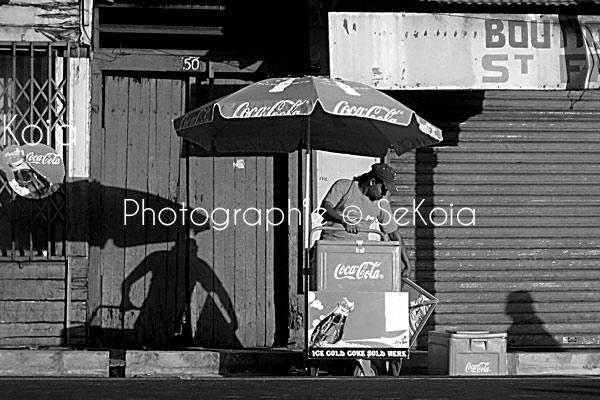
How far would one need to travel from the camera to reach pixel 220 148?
12219 millimetres

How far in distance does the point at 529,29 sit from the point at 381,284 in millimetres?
3668

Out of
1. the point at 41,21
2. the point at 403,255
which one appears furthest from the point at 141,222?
the point at 403,255

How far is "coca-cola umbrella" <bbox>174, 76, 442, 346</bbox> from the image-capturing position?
10.5 m

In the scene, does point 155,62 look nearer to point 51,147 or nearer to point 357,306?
point 51,147

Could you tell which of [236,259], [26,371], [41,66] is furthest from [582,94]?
[26,371]

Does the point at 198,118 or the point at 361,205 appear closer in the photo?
the point at 198,118

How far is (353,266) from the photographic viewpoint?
10.4 m

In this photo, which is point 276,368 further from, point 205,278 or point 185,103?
point 185,103

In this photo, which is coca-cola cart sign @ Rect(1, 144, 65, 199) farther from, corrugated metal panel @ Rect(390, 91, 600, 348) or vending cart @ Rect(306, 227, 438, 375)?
corrugated metal panel @ Rect(390, 91, 600, 348)

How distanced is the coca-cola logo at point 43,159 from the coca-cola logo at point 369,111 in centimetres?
354

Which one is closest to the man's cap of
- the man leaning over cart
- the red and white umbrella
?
the man leaning over cart

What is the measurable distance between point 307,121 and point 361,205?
4.13 ft

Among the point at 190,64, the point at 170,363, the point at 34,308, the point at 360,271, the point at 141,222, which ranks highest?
the point at 190,64
